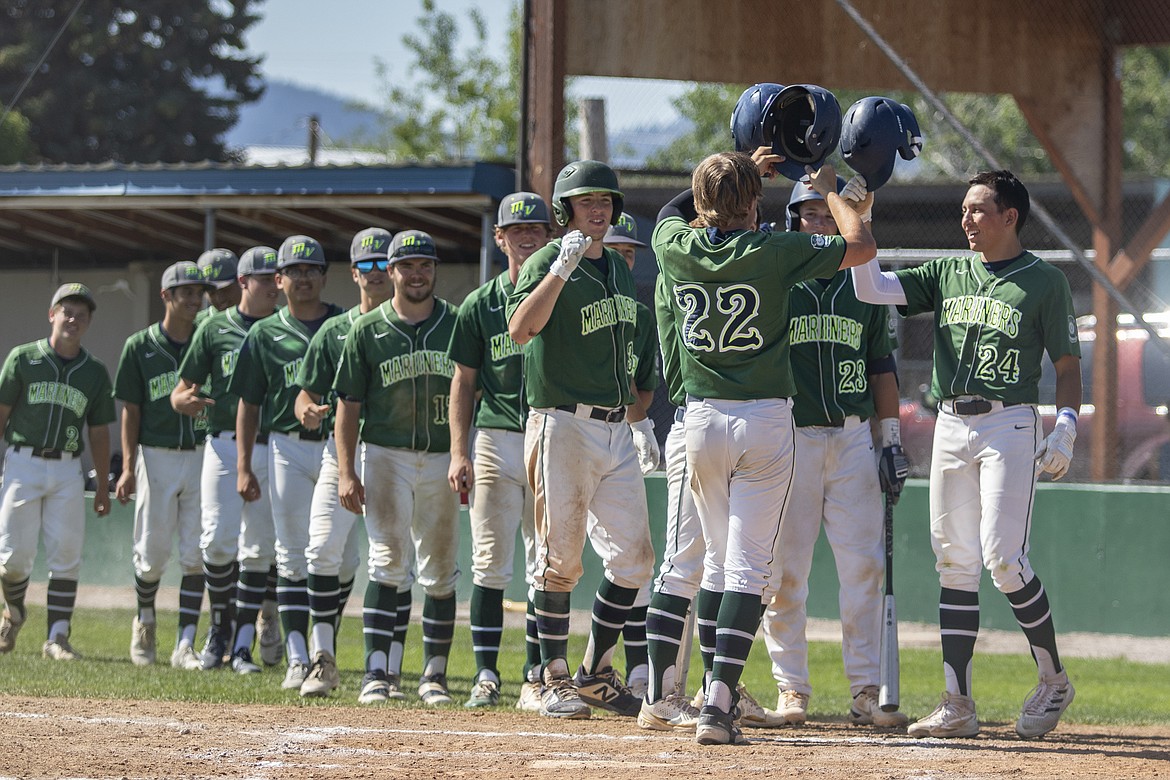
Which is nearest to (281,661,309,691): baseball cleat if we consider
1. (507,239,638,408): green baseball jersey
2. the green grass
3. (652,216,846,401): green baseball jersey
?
the green grass

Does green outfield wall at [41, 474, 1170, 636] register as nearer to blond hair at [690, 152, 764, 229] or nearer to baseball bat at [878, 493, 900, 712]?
baseball bat at [878, 493, 900, 712]

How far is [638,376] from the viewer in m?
7.16

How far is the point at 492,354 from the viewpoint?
7016 mm

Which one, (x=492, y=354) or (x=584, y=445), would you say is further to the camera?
(x=492, y=354)

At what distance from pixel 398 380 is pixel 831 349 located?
6.86 feet

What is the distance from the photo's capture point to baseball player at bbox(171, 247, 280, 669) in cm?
858

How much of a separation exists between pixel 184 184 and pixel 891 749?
31.2 ft

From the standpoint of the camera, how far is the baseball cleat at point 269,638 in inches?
352

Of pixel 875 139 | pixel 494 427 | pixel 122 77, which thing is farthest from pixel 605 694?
pixel 122 77

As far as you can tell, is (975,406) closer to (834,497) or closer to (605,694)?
(834,497)

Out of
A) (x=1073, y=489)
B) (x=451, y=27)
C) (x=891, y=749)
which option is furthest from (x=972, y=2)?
(x=451, y=27)

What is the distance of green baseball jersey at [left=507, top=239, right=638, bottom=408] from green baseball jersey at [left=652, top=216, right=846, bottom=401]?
0.79 m

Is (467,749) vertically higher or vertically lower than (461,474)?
lower

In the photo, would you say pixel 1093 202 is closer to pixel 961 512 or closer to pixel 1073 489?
pixel 1073 489
